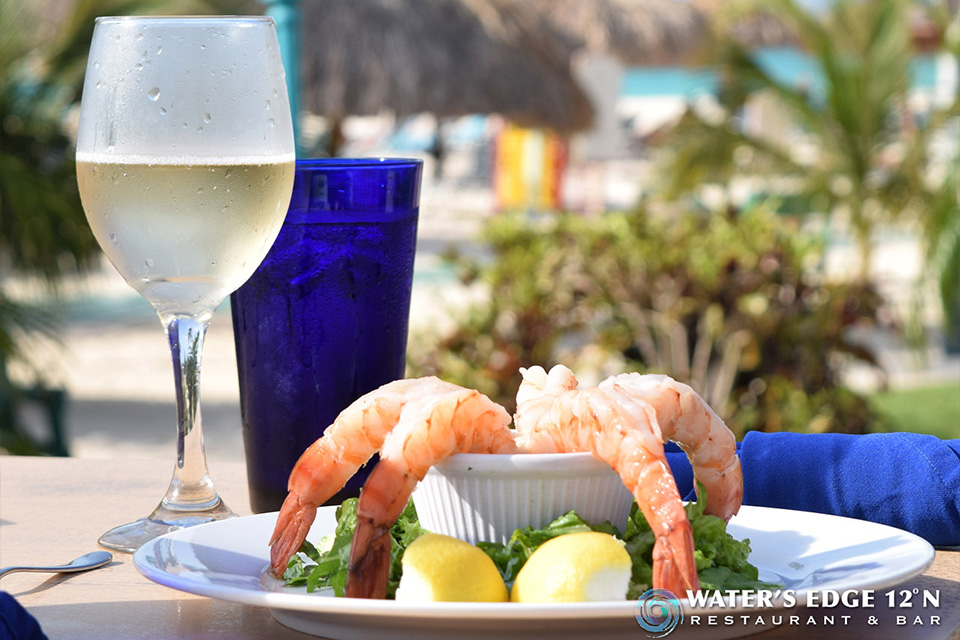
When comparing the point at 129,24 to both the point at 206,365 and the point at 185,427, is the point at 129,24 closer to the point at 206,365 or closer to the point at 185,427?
the point at 185,427

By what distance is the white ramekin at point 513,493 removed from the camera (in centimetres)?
81

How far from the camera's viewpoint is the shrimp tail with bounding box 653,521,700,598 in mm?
729

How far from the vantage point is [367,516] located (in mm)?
779

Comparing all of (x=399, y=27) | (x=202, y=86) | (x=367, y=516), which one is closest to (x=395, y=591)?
(x=367, y=516)

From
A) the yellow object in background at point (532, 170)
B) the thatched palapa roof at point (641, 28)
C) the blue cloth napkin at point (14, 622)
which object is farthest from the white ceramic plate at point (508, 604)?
the yellow object in background at point (532, 170)

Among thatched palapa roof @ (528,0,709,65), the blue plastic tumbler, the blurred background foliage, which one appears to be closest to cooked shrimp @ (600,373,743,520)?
the blue plastic tumbler

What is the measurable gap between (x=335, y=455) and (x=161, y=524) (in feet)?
0.83

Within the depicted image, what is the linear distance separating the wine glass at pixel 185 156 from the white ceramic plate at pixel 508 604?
5.1 inches

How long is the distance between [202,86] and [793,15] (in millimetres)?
8540

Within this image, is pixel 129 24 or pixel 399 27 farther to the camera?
pixel 399 27

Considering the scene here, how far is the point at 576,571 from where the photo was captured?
0.75 meters

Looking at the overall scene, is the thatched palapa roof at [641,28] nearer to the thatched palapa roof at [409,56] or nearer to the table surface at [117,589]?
the thatched palapa roof at [409,56]

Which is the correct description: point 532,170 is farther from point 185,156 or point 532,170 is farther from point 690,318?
point 185,156

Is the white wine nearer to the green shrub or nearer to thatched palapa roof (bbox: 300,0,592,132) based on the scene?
the green shrub
